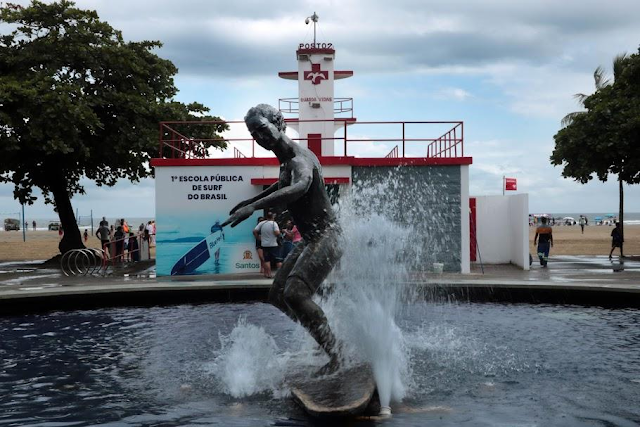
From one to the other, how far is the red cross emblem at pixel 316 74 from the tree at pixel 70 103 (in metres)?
5.50

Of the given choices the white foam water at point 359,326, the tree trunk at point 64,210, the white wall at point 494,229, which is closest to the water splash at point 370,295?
the white foam water at point 359,326

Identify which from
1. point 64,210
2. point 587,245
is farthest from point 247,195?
point 587,245

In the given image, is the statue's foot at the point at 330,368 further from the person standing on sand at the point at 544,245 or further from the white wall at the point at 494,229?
the white wall at the point at 494,229

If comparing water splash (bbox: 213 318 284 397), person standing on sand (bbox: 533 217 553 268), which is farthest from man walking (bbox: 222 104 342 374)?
person standing on sand (bbox: 533 217 553 268)

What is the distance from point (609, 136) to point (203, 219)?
16.5 meters

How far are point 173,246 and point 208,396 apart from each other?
13.5 metres

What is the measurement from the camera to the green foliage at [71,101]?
80.1ft

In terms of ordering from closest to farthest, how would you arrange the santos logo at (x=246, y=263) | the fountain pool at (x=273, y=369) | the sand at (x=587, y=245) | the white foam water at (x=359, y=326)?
1. the fountain pool at (x=273, y=369)
2. the white foam water at (x=359, y=326)
3. the santos logo at (x=246, y=263)
4. the sand at (x=587, y=245)

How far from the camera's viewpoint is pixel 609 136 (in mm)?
27141

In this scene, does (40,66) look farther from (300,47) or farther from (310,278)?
(310,278)

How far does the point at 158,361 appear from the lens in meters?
8.66

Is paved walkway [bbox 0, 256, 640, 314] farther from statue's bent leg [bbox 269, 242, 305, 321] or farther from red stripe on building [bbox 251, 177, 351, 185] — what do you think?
statue's bent leg [bbox 269, 242, 305, 321]

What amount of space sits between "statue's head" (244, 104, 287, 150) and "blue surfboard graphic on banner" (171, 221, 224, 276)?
13297 millimetres

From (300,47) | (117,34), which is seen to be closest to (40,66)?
(117,34)
